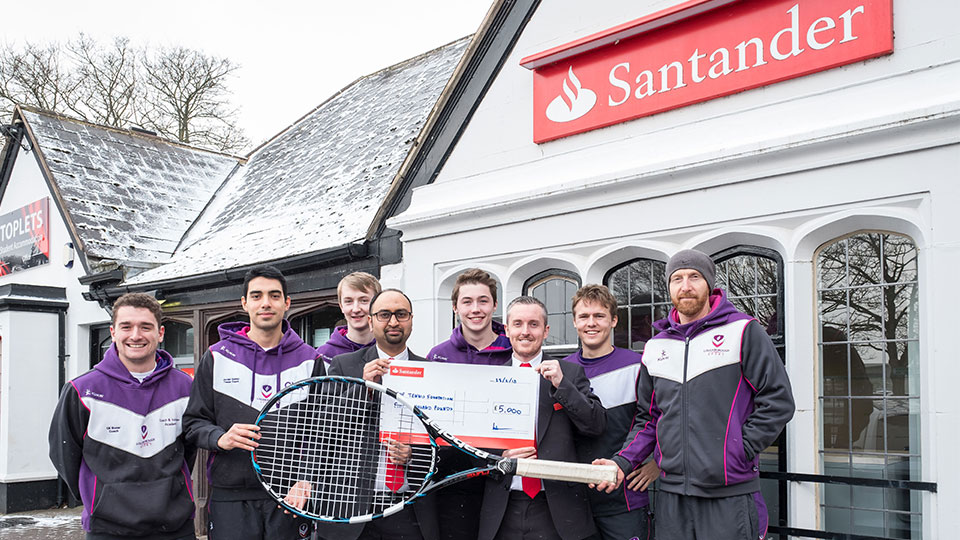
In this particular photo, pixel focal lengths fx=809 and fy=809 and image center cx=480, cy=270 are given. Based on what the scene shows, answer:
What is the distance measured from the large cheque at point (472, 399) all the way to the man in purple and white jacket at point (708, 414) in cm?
49

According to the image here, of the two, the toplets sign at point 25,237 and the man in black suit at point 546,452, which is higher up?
the toplets sign at point 25,237

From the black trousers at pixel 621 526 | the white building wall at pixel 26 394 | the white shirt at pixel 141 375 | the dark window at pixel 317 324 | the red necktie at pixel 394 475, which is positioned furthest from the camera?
the white building wall at pixel 26 394

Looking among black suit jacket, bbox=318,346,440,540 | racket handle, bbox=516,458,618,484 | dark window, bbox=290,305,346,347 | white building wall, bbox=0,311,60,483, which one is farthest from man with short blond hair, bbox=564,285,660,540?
white building wall, bbox=0,311,60,483

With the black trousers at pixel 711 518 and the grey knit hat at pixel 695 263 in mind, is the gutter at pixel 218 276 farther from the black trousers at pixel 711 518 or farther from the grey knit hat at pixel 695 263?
the black trousers at pixel 711 518

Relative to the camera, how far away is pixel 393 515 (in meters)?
4.32

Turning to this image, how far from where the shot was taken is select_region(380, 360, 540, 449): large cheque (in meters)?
4.19

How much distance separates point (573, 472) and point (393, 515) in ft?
3.83

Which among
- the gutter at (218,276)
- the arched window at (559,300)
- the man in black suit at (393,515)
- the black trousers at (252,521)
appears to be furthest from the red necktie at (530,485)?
the gutter at (218,276)

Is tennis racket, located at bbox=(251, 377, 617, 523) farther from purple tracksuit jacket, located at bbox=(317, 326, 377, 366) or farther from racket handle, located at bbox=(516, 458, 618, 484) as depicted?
purple tracksuit jacket, located at bbox=(317, 326, 377, 366)

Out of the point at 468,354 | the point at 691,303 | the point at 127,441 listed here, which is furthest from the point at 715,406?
the point at 127,441

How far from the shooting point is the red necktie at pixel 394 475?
4109 millimetres

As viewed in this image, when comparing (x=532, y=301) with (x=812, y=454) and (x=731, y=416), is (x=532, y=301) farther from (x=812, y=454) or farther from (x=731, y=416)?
(x=812, y=454)

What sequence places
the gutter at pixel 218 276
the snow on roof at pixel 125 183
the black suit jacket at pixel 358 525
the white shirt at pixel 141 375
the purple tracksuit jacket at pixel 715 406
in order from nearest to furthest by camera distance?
the purple tracksuit jacket at pixel 715 406, the black suit jacket at pixel 358 525, the white shirt at pixel 141 375, the gutter at pixel 218 276, the snow on roof at pixel 125 183

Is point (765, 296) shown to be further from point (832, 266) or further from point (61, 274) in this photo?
point (61, 274)
